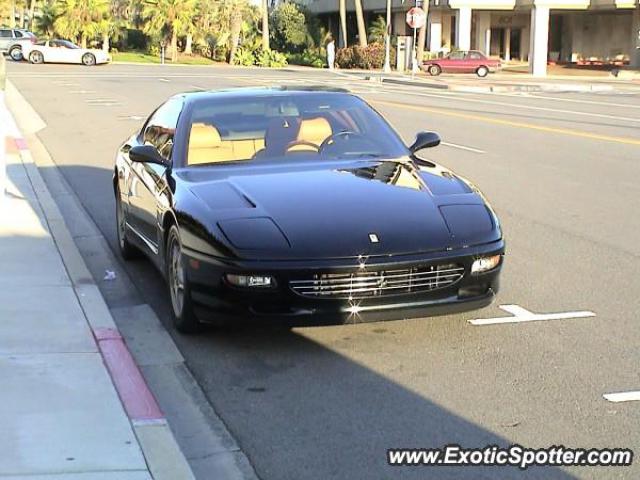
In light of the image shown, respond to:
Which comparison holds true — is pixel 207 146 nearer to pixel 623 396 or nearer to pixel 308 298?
pixel 308 298

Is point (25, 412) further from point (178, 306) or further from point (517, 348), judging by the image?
point (517, 348)

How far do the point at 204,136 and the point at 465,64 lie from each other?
4881cm

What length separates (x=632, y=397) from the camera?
5.22 metres

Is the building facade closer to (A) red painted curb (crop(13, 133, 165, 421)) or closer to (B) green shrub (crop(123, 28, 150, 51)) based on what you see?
(B) green shrub (crop(123, 28, 150, 51))

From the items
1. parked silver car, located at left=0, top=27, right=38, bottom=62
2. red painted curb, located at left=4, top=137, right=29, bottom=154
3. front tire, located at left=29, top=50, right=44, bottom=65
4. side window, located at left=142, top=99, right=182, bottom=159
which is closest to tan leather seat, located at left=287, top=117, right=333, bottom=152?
side window, located at left=142, top=99, right=182, bottom=159

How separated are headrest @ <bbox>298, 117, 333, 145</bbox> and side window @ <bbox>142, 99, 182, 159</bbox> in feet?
3.27

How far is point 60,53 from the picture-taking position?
54.4 metres

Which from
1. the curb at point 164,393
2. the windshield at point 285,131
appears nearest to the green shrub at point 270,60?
the curb at point 164,393

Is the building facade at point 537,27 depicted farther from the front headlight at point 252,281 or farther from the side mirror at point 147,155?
the front headlight at point 252,281

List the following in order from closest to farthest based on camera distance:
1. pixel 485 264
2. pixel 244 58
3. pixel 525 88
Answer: pixel 485 264 < pixel 525 88 < pixel 244 58

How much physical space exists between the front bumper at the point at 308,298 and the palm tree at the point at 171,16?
6383cm

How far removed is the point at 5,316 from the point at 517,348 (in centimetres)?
348

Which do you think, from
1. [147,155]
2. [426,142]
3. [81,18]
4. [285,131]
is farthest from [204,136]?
[81,18]

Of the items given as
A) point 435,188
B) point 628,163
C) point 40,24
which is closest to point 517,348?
point 435,188
